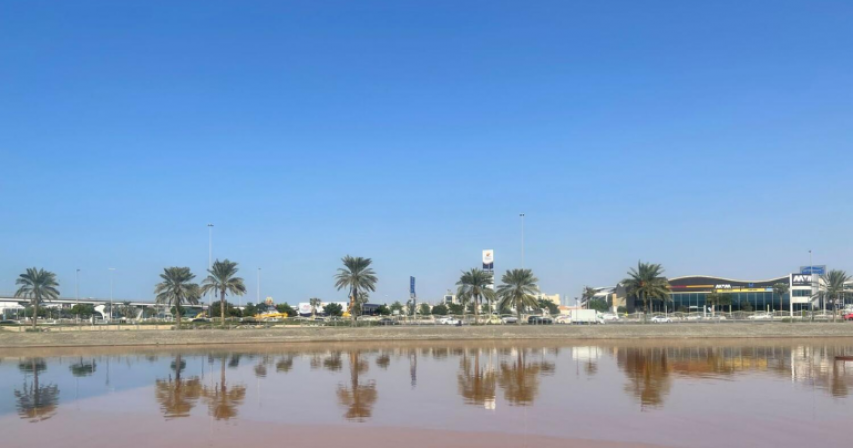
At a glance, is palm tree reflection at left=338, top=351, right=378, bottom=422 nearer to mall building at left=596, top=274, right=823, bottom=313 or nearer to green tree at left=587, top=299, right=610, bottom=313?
mall building at left=596, top=274, right=823, bottom=313

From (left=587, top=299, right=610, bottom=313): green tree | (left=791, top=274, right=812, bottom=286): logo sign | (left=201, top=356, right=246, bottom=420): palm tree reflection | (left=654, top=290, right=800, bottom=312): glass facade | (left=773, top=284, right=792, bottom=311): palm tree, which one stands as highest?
(left=791, top=274, right=812, bottom=286): logo sign

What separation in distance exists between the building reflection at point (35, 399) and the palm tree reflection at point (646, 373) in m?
24.1

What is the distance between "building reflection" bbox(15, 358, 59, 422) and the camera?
82.1 feet

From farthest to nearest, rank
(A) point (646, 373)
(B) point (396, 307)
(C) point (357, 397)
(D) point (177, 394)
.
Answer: (B) point (396, 307)
(A) point (646, 373)
(D) point (177, 394)
(C) point (357, 397)

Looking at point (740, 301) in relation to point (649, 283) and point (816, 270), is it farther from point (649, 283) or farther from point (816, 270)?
point (649, 283)

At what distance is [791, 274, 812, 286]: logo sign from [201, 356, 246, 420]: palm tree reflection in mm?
96754

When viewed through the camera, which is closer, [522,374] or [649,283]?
[522,374]

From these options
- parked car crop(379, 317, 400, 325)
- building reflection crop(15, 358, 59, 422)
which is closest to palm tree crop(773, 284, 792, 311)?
parked car crop(379, 317, 400, 325)

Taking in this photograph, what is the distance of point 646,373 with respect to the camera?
34344mm

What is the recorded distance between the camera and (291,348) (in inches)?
2210

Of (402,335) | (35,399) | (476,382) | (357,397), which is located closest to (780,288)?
(402,335)

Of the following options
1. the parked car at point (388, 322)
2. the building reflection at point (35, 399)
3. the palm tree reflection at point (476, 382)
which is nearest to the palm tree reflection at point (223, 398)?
the building reflection at point (35, 399)

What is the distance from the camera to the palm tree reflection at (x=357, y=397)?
23578 millimetres

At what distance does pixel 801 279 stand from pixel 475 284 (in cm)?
5794
